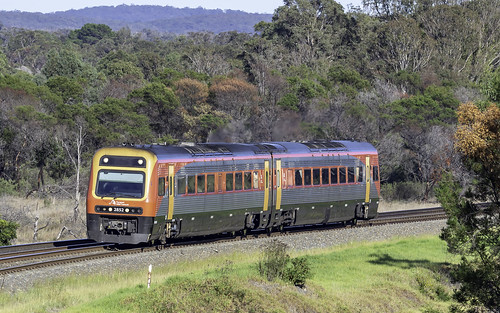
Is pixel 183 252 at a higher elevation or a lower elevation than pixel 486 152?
lower

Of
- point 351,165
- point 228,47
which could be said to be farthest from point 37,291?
point 228,47

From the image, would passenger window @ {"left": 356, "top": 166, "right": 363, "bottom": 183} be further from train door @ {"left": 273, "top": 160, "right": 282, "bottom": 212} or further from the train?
train door @ {"left": 273, "top": 160, "right": 282, "bottom": 212}

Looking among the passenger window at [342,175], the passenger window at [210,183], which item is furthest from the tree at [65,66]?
the passenger window at [210,183]

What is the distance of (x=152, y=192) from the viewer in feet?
76.6

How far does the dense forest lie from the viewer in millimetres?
50781

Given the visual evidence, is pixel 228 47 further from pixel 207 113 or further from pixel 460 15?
pixel 207 113

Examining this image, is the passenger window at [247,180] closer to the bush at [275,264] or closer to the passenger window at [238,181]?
the passenger window at [238,181]

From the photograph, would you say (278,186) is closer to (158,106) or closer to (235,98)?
(158,106)

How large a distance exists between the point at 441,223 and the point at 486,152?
17729 mm

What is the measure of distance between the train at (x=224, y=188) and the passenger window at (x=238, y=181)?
0.04m

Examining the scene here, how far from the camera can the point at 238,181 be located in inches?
1064

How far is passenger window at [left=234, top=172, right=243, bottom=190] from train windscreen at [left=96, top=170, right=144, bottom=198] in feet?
14.8

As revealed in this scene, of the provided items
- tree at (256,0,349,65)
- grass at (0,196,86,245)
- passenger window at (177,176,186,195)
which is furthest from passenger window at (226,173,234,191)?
tree at (256,0,349,65)

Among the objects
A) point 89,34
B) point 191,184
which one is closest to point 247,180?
point 191,184
